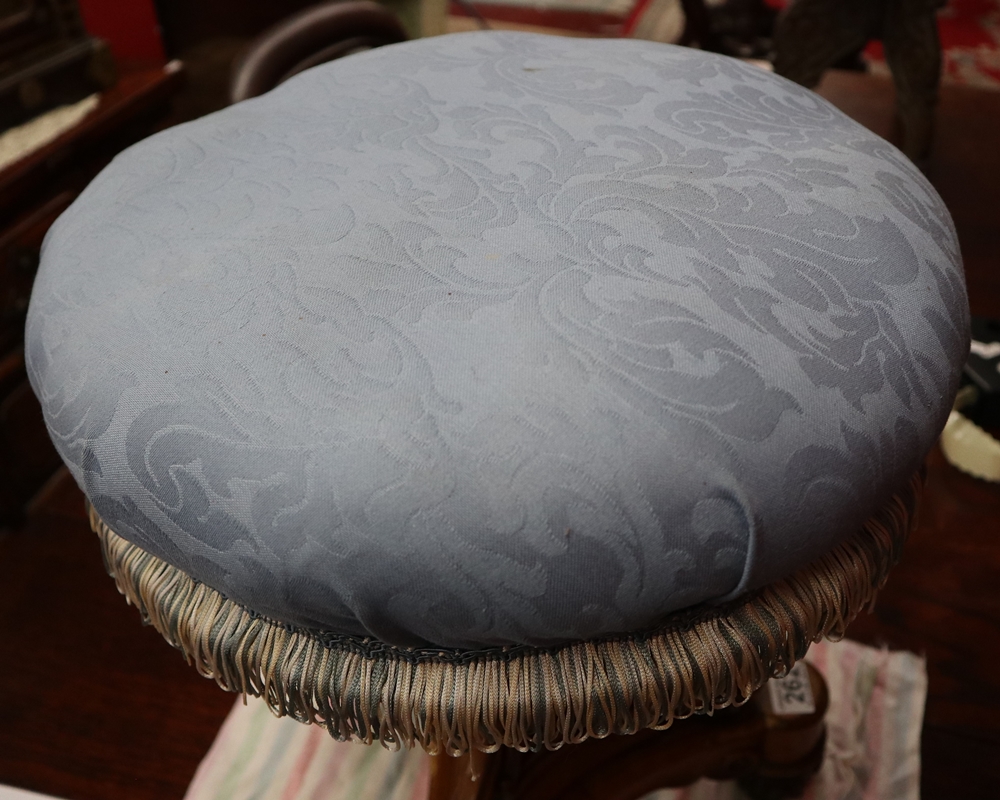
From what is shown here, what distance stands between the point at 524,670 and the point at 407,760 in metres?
0.33

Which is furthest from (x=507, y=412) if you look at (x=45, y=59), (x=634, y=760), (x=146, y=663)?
(x=45, y=59)

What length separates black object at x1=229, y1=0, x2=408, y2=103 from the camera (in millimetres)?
641

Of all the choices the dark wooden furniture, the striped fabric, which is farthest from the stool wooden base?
the dark wooden furniture

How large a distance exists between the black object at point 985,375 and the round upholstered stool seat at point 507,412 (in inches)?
16.9

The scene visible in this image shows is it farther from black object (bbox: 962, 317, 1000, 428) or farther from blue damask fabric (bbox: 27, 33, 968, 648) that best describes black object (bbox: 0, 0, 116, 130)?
black object (bbox: 962, 317, 1000, 428)

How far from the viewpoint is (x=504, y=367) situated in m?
0.31

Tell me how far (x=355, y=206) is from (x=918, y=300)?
228 millimetres

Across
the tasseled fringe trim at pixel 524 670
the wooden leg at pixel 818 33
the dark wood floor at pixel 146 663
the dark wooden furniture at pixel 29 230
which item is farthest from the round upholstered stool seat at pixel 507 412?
the wooden leg at pixel 818 33

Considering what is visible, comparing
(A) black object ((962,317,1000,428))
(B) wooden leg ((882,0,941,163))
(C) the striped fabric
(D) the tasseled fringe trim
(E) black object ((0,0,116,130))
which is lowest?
(C) the striped fabric

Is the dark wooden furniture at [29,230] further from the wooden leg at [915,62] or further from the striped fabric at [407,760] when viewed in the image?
the wooden leg at [915,62]

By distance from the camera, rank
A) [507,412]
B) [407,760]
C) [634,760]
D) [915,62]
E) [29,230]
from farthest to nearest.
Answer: [915,62] < [29,230] < [407,760] < [634,760] < [507,412]

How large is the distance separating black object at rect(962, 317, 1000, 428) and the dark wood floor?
0.18ft

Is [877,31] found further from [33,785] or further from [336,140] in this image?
[33,785]

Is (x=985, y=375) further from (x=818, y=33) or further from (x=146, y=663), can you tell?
(x=146, y=663)
